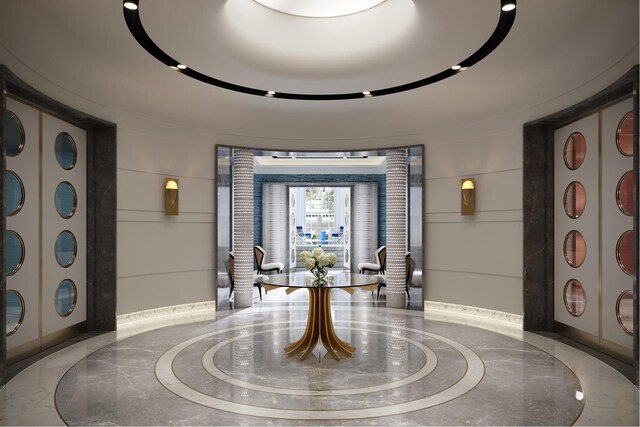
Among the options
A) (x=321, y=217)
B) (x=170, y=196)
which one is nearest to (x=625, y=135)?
(x=170, y=196)

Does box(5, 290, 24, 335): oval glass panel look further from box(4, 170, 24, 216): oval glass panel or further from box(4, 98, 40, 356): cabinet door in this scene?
box(4, 170, 24, 216): oval glass panel

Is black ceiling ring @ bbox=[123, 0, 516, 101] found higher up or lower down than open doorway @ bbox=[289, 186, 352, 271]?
higher up

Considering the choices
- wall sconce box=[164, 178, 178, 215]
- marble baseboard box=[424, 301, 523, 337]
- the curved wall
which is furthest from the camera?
wall sconce box=[164, 178, 178, 215]

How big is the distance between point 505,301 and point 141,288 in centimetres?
584

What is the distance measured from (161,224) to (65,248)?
1606mm

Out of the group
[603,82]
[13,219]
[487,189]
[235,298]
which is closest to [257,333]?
[235,298]

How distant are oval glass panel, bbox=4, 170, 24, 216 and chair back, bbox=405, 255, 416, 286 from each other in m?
→ 6.19

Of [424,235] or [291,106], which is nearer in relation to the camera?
[291,106]

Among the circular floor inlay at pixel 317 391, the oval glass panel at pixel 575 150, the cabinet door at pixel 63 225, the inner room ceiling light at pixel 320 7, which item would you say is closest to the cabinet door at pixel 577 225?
the oval glass panel at pixel 575 150

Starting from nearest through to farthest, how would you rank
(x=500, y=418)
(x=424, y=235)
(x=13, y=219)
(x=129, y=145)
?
1. (x=500, y=418)
2. (x=13, y=219)
3. (x=129, y=145)
4. (x=424, y=235)

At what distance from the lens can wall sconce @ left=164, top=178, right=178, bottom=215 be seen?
7.23 metres

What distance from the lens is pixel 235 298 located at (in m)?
8.22

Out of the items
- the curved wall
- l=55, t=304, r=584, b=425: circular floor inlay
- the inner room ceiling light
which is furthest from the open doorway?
the inner room ceiling light

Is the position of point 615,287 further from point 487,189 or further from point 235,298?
point 235,298
